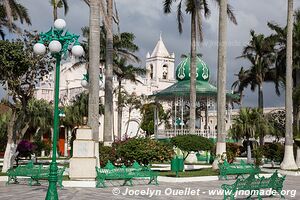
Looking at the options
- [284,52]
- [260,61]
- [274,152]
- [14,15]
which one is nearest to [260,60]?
[260,61]

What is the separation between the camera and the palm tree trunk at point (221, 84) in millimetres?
25300

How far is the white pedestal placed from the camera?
1858 centimetres

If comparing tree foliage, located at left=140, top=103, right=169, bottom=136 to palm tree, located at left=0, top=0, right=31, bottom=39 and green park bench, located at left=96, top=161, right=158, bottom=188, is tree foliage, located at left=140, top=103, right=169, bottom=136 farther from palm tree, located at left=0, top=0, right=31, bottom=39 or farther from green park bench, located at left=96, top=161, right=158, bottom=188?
green park bench, located at left=96, top=161, right=158, bottom=188

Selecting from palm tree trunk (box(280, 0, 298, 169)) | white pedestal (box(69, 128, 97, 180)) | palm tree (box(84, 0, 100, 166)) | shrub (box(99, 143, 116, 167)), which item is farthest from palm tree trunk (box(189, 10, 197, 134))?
white pedestal (box(69, 128, 97, 180))

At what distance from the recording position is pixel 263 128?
38438 millimetres

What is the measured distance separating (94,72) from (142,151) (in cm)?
408

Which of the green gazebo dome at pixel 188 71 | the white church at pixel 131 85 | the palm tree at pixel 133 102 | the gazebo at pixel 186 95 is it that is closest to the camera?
the gazebo at pixel 186 95

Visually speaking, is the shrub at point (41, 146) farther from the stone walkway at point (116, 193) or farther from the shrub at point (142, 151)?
the stone walkway at point (116, 193)

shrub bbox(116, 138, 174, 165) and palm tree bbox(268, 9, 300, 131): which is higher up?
palm tree bbox(268, 9, 300, 131)

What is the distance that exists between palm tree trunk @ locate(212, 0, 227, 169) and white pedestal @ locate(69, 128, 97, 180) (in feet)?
28.1

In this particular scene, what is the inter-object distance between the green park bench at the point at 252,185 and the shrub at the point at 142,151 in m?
8.24

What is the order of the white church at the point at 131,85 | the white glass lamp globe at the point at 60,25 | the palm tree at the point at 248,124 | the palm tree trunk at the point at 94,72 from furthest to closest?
the white church at the point at 131,85, the palm tree at the point at 248,124, the palm tree trunk at the point at 94,72, the white glass lamp globe at the point at 60,25

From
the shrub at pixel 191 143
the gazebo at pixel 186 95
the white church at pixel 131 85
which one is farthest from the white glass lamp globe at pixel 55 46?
the white church at pixel 131 85

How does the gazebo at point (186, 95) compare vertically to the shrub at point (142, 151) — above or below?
above
